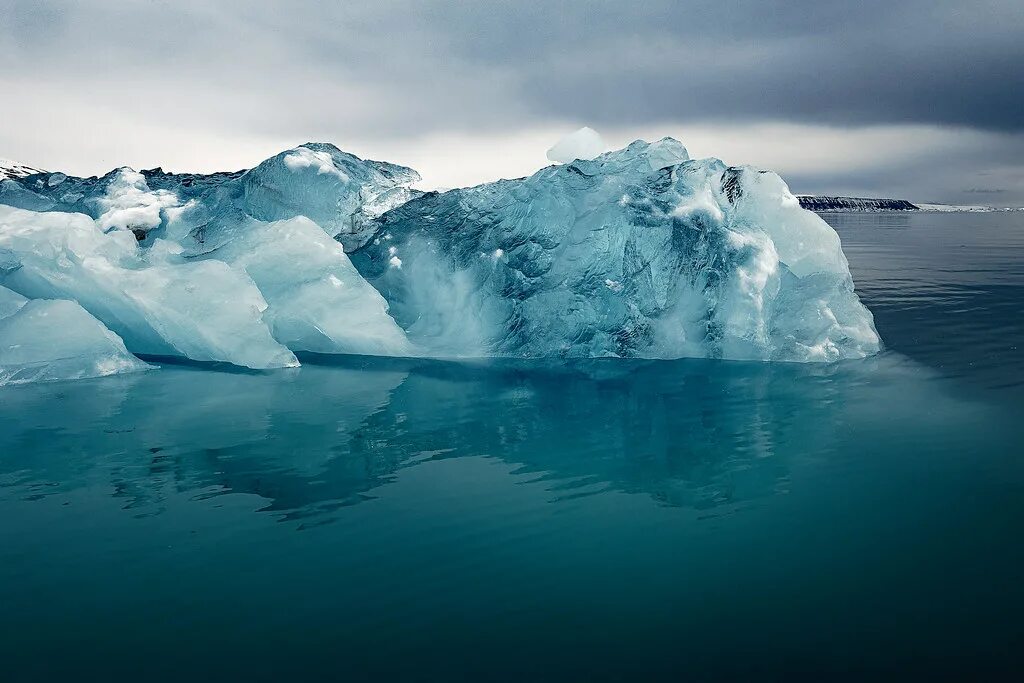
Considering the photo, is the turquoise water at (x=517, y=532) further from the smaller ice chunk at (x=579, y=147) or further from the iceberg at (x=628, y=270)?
the smaller ice chunk at (x=579, y=147)

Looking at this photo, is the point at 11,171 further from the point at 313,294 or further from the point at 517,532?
the point at 517,532

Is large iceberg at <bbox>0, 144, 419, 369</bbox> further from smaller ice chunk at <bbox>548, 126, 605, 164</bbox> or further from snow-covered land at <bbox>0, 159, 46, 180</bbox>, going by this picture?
snow-covered land at <bbox>0, 159, 46, 180</bbox>

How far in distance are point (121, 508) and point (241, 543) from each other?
140cm

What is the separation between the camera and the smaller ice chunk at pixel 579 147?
16.4m

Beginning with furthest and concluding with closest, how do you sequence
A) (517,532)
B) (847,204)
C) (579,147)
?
1. (847,204)
2. (579,147)
3. (517,532)

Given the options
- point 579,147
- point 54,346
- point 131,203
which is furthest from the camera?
point 131,203

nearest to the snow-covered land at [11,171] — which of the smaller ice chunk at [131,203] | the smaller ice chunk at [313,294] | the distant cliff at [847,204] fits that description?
the smaller ice chunk at [131,203]

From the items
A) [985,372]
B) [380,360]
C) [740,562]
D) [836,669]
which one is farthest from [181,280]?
[985,372]

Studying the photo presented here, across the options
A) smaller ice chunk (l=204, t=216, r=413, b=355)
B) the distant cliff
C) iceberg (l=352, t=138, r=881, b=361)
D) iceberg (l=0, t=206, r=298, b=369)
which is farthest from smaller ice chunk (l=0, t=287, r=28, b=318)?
the distant cliff

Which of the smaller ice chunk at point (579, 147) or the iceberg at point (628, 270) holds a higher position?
the smaller ice chunk at point (579, 147)

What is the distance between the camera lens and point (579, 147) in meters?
16.5

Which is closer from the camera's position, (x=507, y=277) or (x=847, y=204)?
(x=507, y=277)

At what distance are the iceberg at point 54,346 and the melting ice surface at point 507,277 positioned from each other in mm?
60

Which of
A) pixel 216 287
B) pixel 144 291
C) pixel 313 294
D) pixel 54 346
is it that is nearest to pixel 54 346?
pixel 54 346
